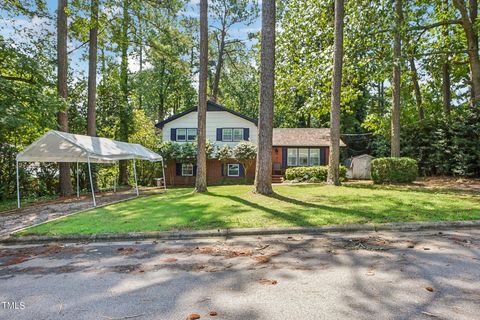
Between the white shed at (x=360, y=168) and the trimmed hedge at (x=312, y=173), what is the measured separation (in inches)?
131

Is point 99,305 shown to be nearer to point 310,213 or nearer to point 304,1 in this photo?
point 310,213

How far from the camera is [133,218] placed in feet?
25.0

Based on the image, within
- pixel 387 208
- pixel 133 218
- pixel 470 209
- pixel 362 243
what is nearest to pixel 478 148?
pixel 470 209

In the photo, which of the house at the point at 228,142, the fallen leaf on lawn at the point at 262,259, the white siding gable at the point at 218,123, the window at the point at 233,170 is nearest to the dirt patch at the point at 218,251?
the fallen leaf on lawn at the point at 262,259

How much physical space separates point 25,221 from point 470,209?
11.4 meters

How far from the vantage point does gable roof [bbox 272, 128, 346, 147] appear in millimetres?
24078

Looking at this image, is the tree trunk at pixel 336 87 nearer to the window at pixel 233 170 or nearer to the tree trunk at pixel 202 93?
the tree trunk at pixel 202 93

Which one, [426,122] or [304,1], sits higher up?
[304,1]

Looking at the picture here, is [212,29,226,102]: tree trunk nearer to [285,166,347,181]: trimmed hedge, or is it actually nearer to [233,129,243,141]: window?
[233,129,243,141]: window

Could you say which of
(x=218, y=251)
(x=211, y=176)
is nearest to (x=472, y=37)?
(x=218, y=251)

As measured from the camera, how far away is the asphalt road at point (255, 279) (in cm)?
287

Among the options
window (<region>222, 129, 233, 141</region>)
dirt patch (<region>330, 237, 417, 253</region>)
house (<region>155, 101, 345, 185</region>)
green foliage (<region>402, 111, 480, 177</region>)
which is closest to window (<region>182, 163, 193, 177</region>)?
house (<region>155, 101, 345, 185</region>)

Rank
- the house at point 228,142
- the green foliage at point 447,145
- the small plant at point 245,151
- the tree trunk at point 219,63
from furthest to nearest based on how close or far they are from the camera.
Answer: the tree trunk at point 219,63 < the house at point 228,142 < the small plant at point 245,151 < the green foliage at point 447,145

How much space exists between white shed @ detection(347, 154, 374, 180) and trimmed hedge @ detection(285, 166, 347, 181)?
→ 3.32 meters
